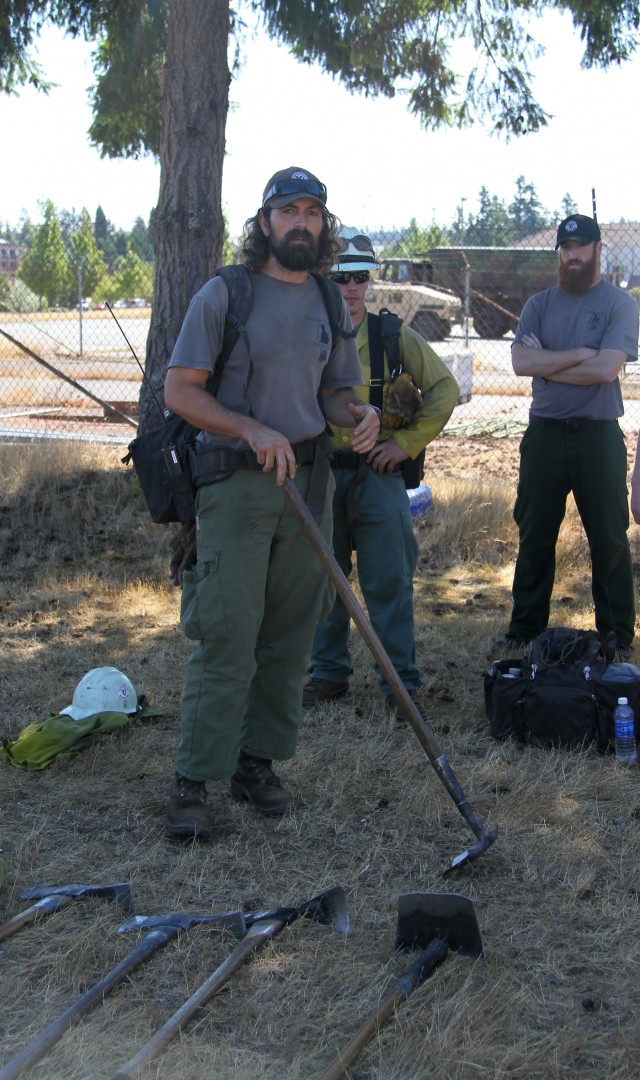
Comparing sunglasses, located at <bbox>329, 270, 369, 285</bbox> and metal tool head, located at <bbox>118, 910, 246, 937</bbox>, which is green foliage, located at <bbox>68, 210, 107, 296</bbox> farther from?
metal tool head, located at <bbox>118, 910, 246, 937</bbox>

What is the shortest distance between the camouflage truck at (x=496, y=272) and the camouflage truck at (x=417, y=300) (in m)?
0.24

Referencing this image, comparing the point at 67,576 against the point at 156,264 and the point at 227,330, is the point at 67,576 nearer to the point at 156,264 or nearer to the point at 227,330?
the point at 156,264

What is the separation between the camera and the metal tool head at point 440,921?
312 cm

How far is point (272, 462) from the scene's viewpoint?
360 cm

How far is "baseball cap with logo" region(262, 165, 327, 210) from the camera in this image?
12.2ft

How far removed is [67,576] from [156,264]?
2588 millimetres

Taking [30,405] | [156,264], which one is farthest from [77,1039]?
[30,405]

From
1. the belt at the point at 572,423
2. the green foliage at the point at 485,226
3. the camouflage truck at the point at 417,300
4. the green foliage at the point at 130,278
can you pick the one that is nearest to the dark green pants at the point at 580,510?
the belt at the point at 572,423

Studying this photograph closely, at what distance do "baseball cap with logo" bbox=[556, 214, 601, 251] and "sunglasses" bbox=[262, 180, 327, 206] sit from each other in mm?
2160

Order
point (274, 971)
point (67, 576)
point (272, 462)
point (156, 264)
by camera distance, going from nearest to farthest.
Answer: point (274, 971)
point (272, 462)
point (67, 576)
point (156, 264)

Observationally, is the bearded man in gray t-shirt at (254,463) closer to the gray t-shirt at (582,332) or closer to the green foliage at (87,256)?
the gray t-shirt at (582,332)

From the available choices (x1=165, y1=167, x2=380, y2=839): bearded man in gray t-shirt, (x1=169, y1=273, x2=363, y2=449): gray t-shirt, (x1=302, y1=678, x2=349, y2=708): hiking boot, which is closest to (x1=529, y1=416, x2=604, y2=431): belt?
(x1=302, y1=678, x2=349, y2=708): hiking boot

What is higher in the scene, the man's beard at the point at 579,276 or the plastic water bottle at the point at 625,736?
the man's beard at the point at 579,276

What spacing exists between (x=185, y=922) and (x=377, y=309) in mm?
19892
